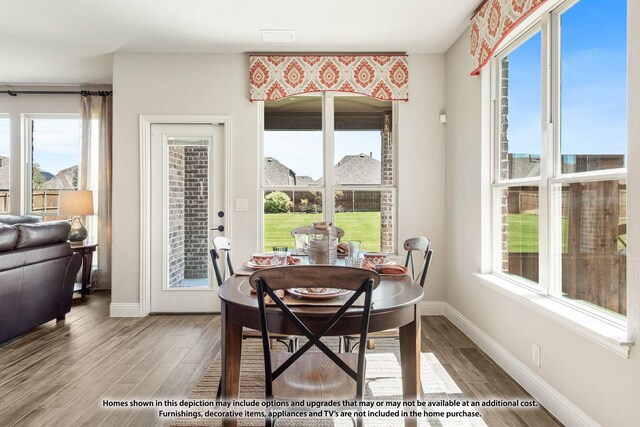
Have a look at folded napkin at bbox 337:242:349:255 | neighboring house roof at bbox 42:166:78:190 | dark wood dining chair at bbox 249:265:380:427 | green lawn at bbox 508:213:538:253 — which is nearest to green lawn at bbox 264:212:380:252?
folded napkin at bbox 337:242:349:255

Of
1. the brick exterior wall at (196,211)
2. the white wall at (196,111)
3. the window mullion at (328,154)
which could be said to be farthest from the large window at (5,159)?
the window mullion at (328,154)

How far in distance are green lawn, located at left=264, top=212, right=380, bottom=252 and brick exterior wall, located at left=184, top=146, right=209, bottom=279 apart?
685 mm

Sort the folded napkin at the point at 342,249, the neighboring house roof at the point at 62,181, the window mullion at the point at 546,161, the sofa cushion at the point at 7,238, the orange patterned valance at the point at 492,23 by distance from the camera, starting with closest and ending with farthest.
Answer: the window mullion at the point at 546,161 → the orange patterned valance at the point at 492,23 → the folded napkin at the point at 342,249 → the sofa cushion at the point at 7,238 → the neighboring house roof at the point at 62,181

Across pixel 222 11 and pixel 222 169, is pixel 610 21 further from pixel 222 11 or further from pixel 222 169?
pixel 222 169

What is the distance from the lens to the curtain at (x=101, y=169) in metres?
5.50

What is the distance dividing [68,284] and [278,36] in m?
3.20

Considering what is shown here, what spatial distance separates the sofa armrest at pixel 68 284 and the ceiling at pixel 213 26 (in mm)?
2164

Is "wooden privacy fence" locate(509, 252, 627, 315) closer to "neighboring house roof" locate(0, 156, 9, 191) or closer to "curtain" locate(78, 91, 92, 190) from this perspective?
"curtain" locate(78, 91, 92, 190)

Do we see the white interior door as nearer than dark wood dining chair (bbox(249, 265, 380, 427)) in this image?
No

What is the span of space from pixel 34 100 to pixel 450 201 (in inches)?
222

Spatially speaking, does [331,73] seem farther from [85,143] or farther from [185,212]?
[85,143]

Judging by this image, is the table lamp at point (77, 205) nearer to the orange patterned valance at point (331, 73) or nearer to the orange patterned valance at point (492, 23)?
the orange patterned valance at point (331, 73)

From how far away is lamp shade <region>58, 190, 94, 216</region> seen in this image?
16.2 feet

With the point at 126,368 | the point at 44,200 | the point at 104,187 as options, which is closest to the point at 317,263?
the point at 126,368
